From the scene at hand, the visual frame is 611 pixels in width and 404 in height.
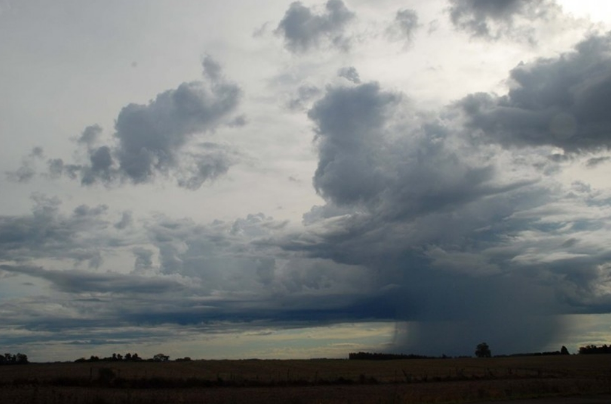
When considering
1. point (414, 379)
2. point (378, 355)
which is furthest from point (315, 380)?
point (378, 355)

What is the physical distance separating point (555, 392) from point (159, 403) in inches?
1193

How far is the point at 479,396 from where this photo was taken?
1694 inches

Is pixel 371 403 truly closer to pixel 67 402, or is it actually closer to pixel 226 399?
pixel 226 399

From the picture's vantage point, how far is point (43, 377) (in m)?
67.8

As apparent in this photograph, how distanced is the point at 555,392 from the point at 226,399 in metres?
25.7

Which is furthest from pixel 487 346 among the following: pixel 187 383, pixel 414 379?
pixel 187 383

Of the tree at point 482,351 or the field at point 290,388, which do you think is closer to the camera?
the field at point 290,388

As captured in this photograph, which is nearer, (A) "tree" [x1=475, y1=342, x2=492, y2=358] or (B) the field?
(B) the field

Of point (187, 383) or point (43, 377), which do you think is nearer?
point (187, 383)

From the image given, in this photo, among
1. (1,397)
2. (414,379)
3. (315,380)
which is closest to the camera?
(1,397)

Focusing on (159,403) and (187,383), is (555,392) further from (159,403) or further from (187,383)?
(187,383)

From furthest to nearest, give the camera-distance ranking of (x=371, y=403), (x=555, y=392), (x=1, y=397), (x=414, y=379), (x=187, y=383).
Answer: (x=414, y=379)
(x=187, y=383)
(x=555, y=392)
(x=1, y=397)
(x=371, y=403)

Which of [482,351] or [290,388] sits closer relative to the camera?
[290,388]

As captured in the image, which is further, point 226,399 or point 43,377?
point 43,377
